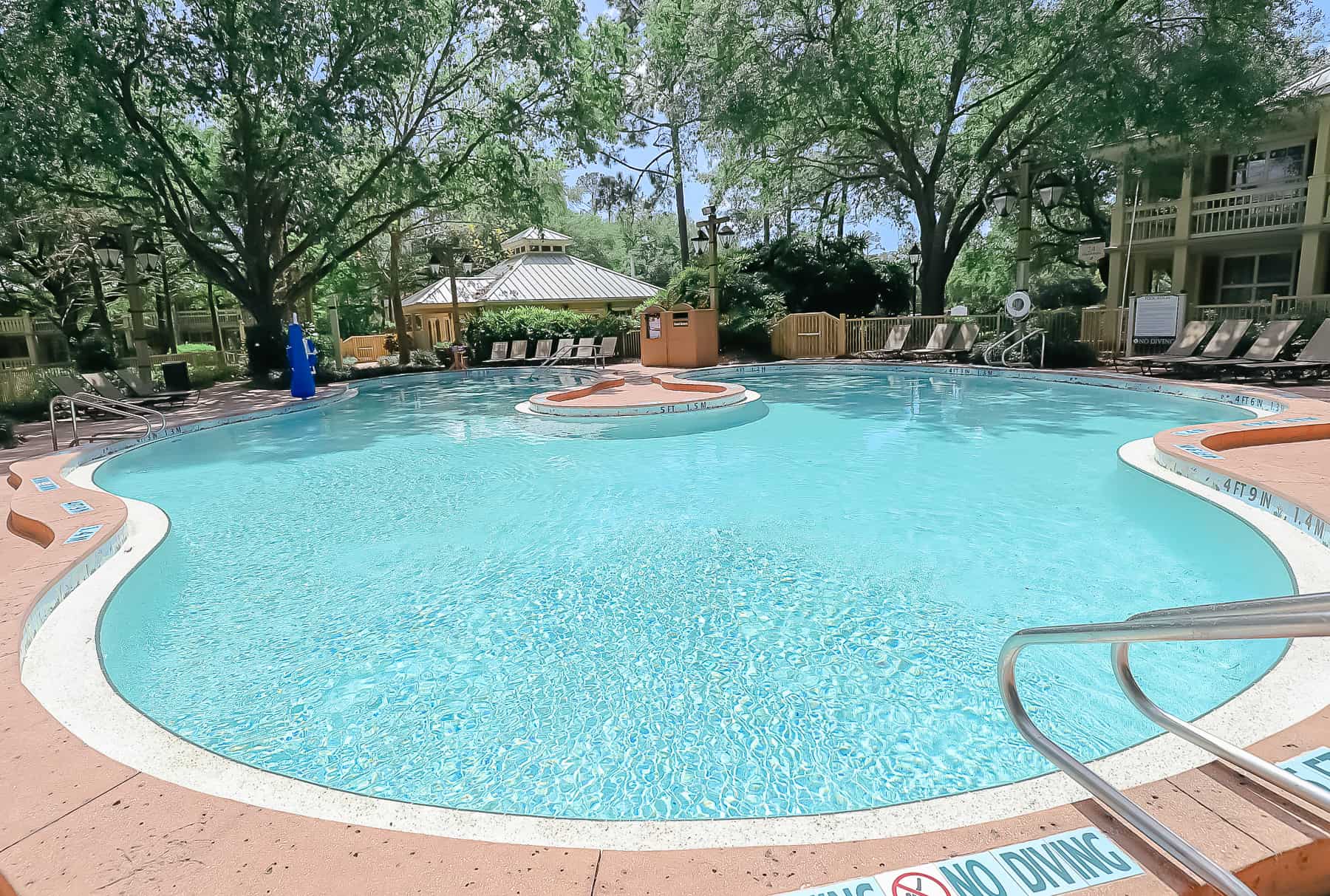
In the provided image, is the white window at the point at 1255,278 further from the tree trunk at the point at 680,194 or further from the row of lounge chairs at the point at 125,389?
the row of lounge chairs at the point at 125,389

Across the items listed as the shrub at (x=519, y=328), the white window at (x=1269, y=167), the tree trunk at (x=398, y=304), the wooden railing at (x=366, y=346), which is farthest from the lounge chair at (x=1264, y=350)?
the wooden railing at (x=366, y=346)

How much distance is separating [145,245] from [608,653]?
71.9 ft

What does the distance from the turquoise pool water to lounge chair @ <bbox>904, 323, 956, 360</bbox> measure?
10.2 meters

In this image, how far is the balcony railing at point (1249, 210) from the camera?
17812 millimetres

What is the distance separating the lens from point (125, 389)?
48.1 feet

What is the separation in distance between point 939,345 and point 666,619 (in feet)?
54.2

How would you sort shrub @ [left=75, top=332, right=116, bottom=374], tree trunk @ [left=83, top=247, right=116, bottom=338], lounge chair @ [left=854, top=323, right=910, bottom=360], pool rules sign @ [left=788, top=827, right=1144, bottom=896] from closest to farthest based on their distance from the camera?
1. pool rules sign @ [left=788, top=827, right=1144, bottom=896]
2. lounge chair @ [left=854, top=323, right=910, bottom=360]
3. shrub @ [left=75, top=332, right=116, bottom=374]
4. tree trunk @ [left=83, top=247, right=116, bottom=338]

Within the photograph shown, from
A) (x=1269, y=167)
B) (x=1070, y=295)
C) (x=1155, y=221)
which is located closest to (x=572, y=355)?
(x=1155, y=221)

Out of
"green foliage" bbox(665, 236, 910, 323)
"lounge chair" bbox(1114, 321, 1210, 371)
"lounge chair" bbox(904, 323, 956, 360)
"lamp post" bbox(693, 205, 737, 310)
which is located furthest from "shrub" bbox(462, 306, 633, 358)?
"lounge chair" bbox(1114, 321, 1210, 371)

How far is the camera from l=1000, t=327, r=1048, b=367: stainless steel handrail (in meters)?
16.6

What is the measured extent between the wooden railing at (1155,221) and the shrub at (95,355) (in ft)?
94.5

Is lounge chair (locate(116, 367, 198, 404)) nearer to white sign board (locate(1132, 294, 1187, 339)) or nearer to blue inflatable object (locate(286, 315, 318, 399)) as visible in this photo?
blue inflatable object (locate(286, 315, 318, 399))

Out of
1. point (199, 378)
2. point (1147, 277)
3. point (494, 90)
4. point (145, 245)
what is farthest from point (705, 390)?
point (1147, 277)

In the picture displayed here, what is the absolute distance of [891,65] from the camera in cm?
1809
